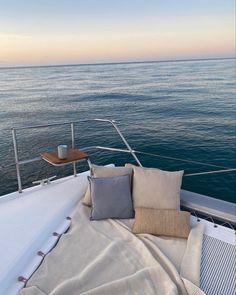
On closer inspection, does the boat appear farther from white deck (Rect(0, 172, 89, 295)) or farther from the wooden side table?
the wooden side table

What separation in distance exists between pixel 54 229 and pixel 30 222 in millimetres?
210

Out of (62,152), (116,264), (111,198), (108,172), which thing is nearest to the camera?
(116,264)

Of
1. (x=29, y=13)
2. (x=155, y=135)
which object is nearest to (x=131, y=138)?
(x=155, y=135)

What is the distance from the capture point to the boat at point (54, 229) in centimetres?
156

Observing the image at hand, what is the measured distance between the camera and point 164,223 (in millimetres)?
2002

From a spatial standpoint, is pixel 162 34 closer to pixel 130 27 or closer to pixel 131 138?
pixel 130 27

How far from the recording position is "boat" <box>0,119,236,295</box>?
61.3 inches

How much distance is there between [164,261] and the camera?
1.62 metres

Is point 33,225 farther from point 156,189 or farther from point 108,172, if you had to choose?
point 156,189

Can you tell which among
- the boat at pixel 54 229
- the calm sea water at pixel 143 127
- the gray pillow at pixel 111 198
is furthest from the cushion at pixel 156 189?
the calm sea water at pixel 143 127

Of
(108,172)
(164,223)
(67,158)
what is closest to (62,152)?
(67,158)

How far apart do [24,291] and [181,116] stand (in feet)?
34.2

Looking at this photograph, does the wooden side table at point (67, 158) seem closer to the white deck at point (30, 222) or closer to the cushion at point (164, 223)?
the white deck at point (30, 222)

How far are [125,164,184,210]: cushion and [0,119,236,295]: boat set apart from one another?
0.21 metres
